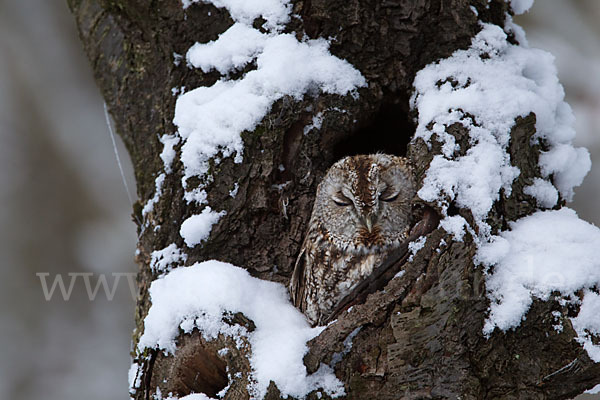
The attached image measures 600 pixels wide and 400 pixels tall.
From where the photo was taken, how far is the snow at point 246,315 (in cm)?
183

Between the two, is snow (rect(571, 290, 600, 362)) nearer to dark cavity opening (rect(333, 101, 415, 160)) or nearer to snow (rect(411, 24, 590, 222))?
snow (rect(411, 24, 590, 222))

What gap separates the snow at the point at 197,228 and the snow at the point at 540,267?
1023 millimetres

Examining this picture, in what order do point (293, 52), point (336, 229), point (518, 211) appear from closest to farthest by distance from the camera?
point (518, 211), point (293, 52), point (336, 229)

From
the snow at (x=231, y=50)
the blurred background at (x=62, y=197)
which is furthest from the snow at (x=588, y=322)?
the blurred background at (x=62, y=197)

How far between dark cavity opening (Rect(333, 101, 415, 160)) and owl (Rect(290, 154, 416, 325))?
18 centimetres

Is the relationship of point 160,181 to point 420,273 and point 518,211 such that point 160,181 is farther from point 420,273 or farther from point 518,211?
point 518,211

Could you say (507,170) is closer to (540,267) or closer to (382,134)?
(540,267)

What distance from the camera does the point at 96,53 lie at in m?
2.86

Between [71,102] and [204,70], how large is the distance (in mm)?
3930

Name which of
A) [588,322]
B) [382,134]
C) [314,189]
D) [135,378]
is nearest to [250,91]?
[314,189]

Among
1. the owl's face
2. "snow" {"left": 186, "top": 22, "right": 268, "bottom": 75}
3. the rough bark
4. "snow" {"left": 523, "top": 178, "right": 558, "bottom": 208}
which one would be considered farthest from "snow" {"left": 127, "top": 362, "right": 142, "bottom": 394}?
"snow" {"left": 523, "top": 178, "right": 558, "bottom": 208}

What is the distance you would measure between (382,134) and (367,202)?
55cm

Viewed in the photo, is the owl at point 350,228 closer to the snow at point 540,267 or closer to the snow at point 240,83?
the snow at point 240,83

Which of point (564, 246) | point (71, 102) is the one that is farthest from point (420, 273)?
point (71, 102)
